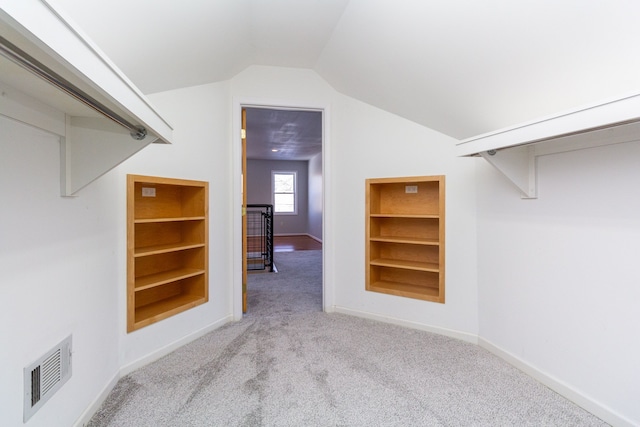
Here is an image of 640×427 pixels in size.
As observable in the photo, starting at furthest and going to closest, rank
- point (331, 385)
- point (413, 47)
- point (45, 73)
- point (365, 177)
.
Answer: point (365, 177) < point (413, 47) < point (331, 385) < point (45, 73)

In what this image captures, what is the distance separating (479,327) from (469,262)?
1.64 ft

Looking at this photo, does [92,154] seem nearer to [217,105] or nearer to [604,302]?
[217,105]

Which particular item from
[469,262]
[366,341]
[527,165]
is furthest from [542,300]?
[366,341]

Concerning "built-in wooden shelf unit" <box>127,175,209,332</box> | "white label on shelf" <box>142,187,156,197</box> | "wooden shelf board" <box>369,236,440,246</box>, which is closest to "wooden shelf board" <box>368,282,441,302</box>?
"wooden shelf board" <box>369,236,440,246</box>

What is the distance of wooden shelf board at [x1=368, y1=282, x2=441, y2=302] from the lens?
2.75 m

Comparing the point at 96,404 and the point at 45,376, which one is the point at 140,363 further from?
the point at 45,376

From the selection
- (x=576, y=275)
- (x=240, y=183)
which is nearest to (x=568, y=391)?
(x=576, y=275)

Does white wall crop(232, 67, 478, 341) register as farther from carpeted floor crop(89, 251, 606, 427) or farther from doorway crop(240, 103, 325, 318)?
doorway crop(240, 103, 325, 318)

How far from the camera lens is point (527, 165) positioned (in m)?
1.94

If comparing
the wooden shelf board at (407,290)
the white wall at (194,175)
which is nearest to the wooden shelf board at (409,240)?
the wooden shelf board at (407,290)

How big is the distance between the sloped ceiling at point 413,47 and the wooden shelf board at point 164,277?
1307 mm

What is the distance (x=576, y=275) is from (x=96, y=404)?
8.70 feet

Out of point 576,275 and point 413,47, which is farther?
point 413,47

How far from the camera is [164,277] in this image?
7.83 feet
